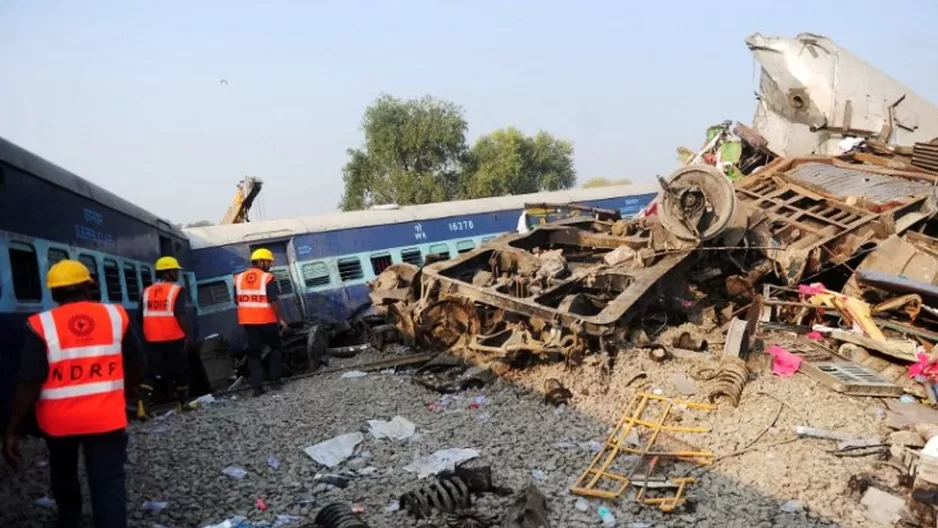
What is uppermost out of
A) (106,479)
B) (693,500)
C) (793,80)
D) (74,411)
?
(793,80)

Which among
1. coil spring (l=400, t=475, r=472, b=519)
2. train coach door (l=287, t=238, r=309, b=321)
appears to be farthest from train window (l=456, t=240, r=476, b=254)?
coil spring (l=400, t=475, r=472, b=519)

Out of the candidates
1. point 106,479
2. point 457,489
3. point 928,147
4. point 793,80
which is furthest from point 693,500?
point 793,80

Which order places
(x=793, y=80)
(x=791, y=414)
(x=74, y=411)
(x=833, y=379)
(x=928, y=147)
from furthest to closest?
1. (x=793, y=80)
2. (x=928, y=147)
3. (x=833, y=379)
4. (x=791, y=414)
5. (x=74, y=411)

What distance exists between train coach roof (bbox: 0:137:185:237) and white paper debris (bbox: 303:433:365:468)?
11.1 ft

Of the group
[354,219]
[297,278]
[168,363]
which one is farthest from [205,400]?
[354,219]

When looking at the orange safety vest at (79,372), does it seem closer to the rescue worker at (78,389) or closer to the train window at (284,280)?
the rescue worker at (78,389)

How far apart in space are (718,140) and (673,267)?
32.9ft

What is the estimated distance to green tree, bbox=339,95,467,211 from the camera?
3647 cm

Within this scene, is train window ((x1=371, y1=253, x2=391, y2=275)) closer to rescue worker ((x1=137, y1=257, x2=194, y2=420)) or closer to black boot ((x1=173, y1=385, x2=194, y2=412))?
rescue worker ((x1=137, y1=257, x2=194, y2=420))

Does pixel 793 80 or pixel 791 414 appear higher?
pixel 793 80

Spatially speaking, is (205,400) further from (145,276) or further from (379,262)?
(379,262)

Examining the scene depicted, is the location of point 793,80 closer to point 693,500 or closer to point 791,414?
point 791,414

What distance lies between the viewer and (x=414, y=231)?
14.4 meters

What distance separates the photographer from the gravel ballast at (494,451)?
4211 mm
